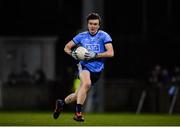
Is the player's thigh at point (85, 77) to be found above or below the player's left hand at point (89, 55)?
below

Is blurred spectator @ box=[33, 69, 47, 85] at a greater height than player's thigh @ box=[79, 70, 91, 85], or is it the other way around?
player's thigh @ box=[79, 70, 91, 85]

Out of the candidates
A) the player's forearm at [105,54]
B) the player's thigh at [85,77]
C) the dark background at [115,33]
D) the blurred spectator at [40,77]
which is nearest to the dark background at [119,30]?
the dark background at [115,33]

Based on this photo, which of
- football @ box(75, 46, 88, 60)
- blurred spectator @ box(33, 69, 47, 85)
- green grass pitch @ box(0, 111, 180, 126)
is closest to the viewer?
football @ box(75, 46, 88, 60)

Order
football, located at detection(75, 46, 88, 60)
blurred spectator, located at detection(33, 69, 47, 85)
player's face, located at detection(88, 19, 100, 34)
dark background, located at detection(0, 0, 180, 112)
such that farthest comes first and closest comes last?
dark background, located at detection(0, 0, 180, 112) < blurred spectator, located at detection(33, 69, 47, 85) < player's face, located at detection(88, 19, 100, 34) < football, located at detection(75, 46, 88, 60)

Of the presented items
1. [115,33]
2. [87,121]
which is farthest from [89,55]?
[115,33]

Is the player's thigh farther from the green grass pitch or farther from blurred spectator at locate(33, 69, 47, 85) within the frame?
blurred spectator at locate(33, 69, 47, 85)

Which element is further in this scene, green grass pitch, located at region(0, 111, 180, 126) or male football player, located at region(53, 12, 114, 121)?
green grass pitch, located at region(0, 111, 180, 126)

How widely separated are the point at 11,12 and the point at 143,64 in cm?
734

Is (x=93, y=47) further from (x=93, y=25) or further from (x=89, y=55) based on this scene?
(x=93, y=25)

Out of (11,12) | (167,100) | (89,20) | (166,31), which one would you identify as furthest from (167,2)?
(89,20)

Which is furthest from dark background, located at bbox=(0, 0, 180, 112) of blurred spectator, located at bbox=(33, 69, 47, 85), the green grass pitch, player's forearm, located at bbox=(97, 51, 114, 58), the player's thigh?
player's forearm, located at bbox=(97, 51, 114, 58)

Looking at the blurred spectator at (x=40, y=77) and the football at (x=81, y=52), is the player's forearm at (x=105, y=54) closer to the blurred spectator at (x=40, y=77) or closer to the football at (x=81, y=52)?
the football at (x=81, y=52)

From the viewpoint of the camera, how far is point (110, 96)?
4316 cm

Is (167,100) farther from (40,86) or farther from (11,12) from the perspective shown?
(11,12)
